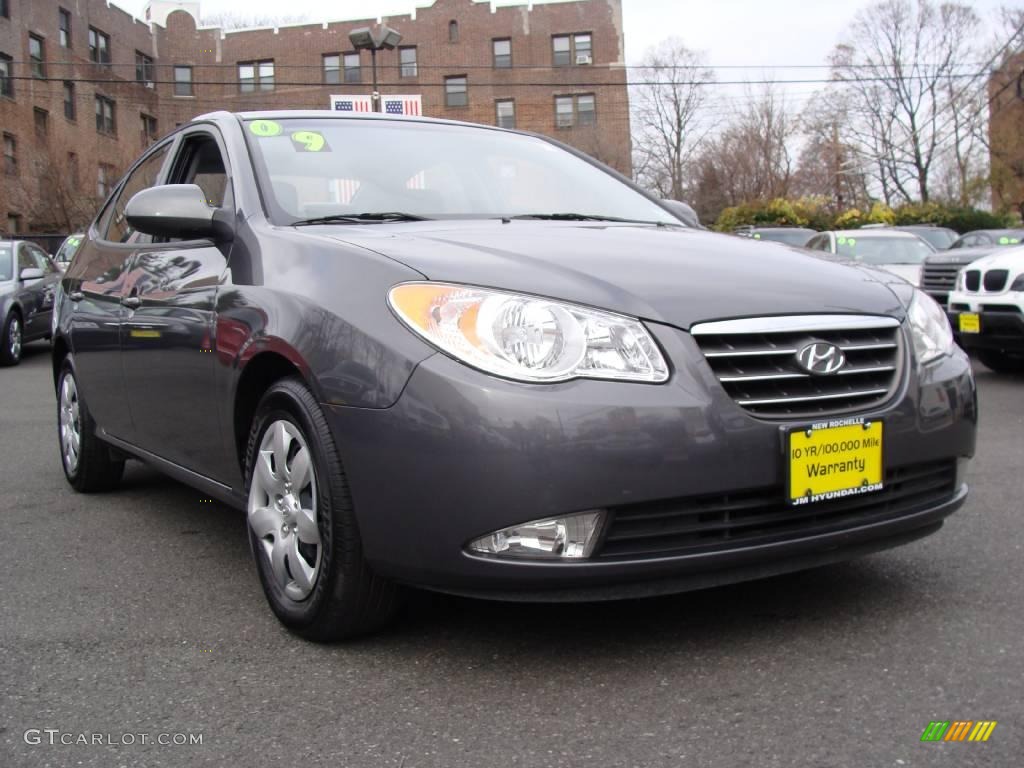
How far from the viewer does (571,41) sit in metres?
45.8

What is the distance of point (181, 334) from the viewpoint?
11.8 feet

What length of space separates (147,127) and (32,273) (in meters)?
33.4

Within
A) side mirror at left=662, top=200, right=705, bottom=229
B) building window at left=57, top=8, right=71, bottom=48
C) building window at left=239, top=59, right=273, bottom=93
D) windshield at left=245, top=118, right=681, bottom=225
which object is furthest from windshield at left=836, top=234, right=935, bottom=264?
building window at left=239, top=59, right=273, bottom=93

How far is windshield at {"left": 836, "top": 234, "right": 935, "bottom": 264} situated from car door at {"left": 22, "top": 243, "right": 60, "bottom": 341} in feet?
32.7

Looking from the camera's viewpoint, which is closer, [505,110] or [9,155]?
[9,155]

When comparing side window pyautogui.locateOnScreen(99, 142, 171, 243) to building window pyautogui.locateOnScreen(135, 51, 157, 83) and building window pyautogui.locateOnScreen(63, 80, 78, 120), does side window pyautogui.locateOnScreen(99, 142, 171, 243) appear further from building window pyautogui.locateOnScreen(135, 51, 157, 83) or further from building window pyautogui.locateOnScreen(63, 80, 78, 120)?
building window pyautogui.locateOnScreen(135, 51, 157, 83)

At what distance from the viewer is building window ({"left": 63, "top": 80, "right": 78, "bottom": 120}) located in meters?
37.7

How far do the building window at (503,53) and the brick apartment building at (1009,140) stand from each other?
19113 millimetres

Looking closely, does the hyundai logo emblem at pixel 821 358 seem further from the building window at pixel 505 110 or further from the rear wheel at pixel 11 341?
the building window at pixel 505 110

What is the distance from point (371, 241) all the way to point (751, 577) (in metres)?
1.35

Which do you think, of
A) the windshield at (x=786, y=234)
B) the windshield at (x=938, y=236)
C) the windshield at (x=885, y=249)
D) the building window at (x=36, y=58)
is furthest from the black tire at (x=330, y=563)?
the building window at (x=36, y=58)

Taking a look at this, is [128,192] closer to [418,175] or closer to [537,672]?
[418,175]

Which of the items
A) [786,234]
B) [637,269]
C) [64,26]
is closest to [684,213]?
[637,269]

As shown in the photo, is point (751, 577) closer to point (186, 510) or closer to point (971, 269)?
point (186, 510)
